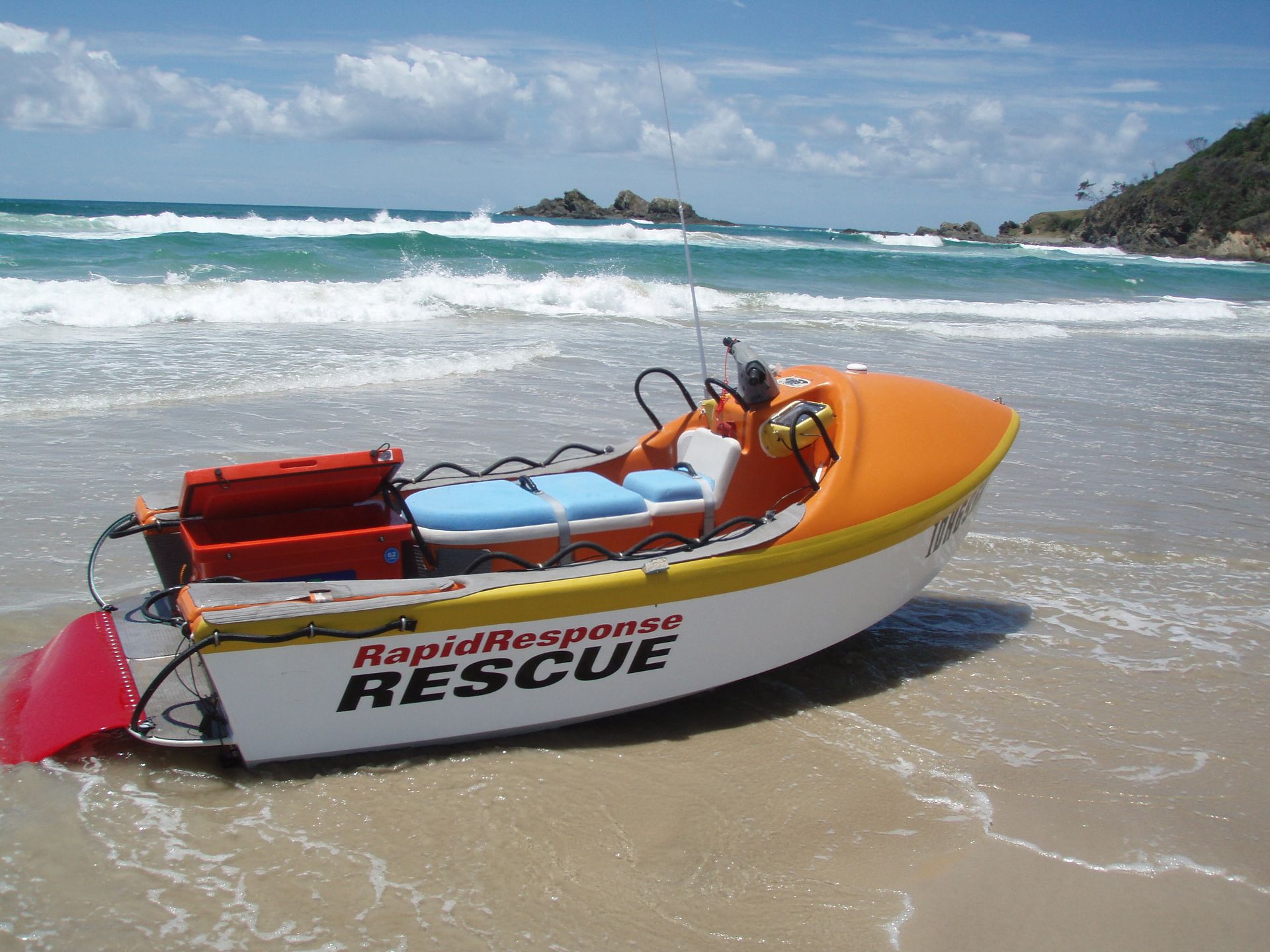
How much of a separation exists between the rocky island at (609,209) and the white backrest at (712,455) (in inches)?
3233

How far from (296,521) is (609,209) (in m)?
87.8

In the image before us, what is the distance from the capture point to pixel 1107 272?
124 ft

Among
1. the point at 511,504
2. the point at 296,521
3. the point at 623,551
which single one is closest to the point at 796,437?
the point at 623,551

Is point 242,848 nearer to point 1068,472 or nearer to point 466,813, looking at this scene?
point 466,813

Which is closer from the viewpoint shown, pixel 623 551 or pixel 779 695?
pixel 623 551

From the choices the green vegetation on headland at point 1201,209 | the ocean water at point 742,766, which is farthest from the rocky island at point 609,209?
the ocean water at point 742,766

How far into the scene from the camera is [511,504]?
411 cm

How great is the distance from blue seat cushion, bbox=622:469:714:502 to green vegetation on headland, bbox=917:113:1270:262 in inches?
2986

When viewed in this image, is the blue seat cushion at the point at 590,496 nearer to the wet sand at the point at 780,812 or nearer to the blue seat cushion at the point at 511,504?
the blue seat cushion at the point at 511,504

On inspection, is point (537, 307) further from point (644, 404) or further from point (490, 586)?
point (490, 586)

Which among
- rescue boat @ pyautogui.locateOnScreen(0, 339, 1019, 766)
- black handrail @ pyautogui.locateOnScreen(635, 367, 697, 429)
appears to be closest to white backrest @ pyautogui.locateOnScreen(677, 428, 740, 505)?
rescue boat @ pyautogui.locateOnScreen(0, 339, 1019, 766)

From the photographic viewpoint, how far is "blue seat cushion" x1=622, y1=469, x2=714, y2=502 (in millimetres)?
4465

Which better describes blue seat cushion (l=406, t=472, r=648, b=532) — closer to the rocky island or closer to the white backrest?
the white backrest

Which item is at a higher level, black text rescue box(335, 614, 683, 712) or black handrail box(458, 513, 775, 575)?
black handrail box(458, 513, 775, 575)
